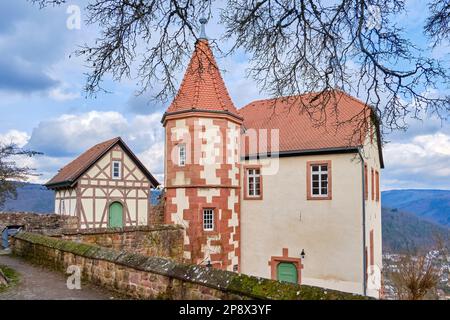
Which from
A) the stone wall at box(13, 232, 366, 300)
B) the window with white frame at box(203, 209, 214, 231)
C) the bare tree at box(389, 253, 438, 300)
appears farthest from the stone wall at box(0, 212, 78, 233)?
the bare tree at box(389, 253, 438, 300)

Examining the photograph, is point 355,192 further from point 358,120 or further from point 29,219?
point 29,219

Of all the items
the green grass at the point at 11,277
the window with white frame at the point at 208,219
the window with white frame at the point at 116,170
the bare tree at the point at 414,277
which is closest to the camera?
the green grass at the point at 11,277

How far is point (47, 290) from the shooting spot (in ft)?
20.9

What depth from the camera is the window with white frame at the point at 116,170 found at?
68.8 ft

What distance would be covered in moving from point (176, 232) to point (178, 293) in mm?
9916

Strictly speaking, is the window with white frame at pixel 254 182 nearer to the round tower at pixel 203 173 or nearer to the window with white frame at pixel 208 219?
the round tower at pixel 203 173

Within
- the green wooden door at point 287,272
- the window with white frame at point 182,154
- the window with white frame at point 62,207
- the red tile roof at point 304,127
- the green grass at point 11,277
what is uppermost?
the red tile roof at point 304,127

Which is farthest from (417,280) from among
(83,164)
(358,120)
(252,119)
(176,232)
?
(83,164)

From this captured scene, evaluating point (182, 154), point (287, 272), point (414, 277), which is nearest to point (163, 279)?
point (414, 277)

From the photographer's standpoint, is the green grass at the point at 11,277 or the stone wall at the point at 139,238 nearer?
the green grass at the point at 11,277

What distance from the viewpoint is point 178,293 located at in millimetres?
5043

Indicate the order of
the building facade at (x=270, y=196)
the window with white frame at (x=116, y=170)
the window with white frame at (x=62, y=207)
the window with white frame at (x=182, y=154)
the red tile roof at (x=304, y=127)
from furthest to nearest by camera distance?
the window with white frame at (x=116, y=170) < the window with white frame at (x=62, y=207) < the window with white frame at (x=182, y=154) < the red tile roof at (x=304, y=127) < the building facade at (x=270, y=196)

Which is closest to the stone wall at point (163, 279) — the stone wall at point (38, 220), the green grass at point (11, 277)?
the green grass at point (11, 277)
